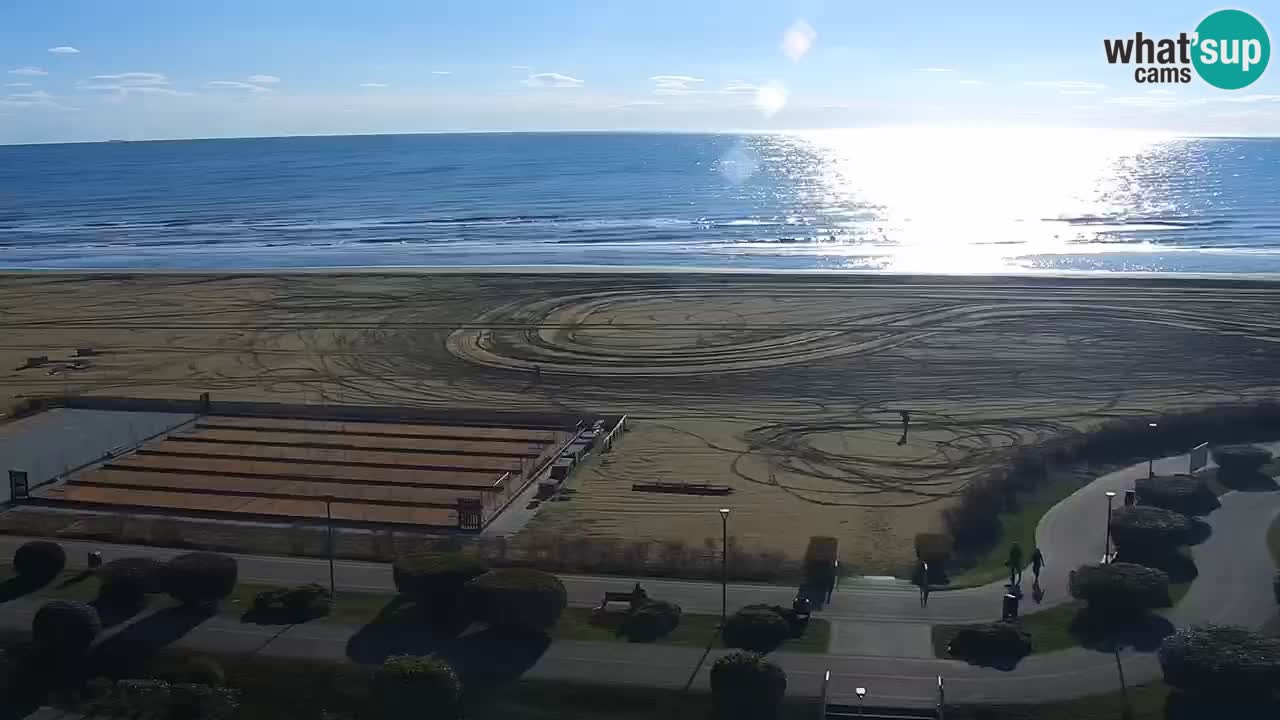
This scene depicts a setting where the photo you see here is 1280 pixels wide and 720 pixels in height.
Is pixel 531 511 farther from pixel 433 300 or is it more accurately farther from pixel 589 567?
pixel 433 300

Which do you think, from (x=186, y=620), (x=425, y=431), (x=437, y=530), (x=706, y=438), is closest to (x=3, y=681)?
(x=186, y=620)

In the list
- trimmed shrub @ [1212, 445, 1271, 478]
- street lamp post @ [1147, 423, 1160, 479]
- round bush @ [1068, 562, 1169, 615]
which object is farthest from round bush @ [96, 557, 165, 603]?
trimmed shrub @ [1212, 445, 1271, 478]

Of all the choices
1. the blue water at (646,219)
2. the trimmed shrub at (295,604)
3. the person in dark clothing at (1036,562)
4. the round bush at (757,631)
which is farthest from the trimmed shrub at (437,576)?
the blue water at (646,219)

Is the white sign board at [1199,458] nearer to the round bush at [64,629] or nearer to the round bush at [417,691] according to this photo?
the round bush at [417,691]

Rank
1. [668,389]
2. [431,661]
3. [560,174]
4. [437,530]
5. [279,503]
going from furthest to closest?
[560,174]
[668,389]
[279,503]
[437,530]
[431,661]

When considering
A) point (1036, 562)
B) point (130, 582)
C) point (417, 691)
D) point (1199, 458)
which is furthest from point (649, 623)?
point (1199, 458)

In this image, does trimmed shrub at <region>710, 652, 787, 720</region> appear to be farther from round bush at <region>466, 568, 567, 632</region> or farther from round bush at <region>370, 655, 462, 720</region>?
round bush at <region>466, 568, 567, 632</region>
